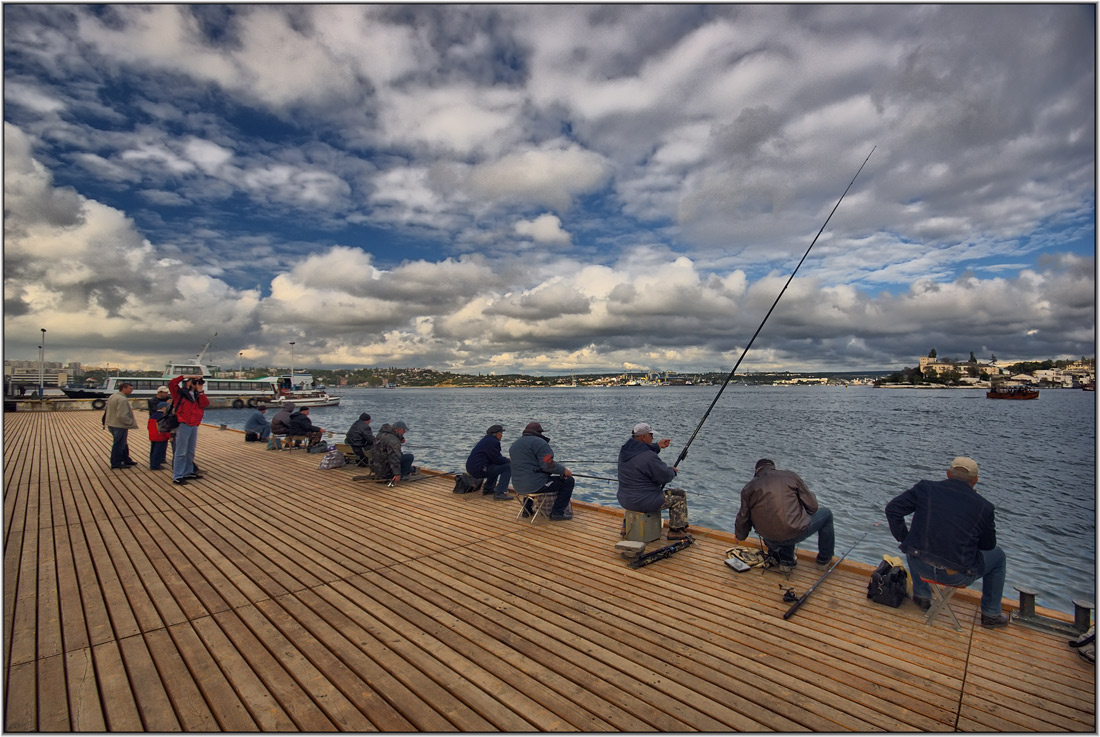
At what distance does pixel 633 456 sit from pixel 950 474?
9.21 feet

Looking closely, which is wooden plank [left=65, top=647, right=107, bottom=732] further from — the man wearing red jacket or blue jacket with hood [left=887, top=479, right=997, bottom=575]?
the man wearing red jacket

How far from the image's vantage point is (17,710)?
2760 millimetres

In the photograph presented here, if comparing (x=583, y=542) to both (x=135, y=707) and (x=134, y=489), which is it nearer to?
(x=135, y=707)

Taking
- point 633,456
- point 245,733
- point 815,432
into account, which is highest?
point 633,456

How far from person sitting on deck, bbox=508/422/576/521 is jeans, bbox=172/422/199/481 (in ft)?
20.7

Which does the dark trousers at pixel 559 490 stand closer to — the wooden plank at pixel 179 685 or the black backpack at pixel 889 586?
the black backpack at pixel 889 586

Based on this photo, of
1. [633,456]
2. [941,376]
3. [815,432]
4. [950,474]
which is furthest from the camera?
[941,376]

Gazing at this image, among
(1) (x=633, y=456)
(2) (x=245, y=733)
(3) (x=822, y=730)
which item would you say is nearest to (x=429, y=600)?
(2) (x=245, y=733)

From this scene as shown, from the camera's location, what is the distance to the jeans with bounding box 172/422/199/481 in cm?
876

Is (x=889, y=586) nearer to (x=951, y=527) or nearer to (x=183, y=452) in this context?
(x=951, y=527)

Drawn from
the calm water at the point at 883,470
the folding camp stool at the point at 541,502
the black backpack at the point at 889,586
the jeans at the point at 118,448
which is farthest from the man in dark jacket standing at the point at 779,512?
the jeans at the point at 118,448

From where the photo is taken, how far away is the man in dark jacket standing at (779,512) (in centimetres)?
459

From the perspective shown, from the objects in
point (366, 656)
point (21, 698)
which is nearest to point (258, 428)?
point (21, 698)

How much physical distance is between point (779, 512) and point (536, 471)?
123 inches
